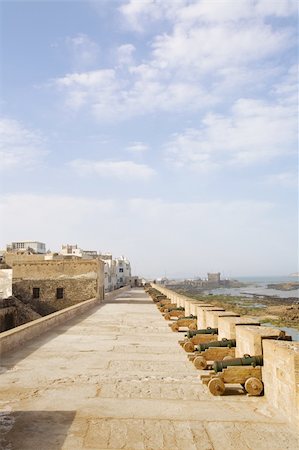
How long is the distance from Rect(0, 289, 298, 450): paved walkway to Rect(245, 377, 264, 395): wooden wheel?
133 mm

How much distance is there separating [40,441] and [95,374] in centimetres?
282

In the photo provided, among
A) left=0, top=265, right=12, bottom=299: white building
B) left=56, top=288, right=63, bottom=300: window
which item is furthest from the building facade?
left=0, top=265, right=12, bottom=299: white building

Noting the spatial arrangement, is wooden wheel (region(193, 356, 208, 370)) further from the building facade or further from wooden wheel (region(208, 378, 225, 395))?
the building facade

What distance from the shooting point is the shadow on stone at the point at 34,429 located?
404 cm

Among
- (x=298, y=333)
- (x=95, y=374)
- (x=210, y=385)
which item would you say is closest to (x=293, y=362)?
(x=210, y=385)

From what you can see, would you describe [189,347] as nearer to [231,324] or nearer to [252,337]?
[231,324]

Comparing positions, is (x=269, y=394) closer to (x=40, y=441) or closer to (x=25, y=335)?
(x=40, y=441)

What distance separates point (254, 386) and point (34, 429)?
3.05 meters

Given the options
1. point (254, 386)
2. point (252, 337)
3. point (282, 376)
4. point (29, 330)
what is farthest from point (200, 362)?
point (29, 330)

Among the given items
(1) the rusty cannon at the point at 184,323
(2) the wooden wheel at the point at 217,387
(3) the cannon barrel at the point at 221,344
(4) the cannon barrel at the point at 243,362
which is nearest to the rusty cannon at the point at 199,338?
(3) the cannon barrel at the point at 221,344

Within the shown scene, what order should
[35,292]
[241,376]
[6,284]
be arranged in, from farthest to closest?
[6,284] → [35,292] → [241,376]

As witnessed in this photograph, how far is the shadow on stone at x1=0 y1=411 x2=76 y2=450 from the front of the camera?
404cm

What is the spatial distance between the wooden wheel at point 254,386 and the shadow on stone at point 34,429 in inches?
96.9

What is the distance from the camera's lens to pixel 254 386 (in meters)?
5.78
